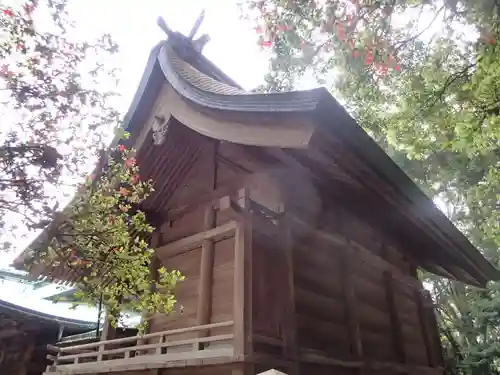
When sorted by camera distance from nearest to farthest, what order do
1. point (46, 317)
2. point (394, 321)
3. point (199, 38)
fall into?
point (394, 321)
point (199, 38)
point (46, 317)

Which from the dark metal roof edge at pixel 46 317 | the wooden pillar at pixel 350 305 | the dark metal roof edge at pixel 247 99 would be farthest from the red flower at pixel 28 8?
the dark metal roof edge at pixel 46 317

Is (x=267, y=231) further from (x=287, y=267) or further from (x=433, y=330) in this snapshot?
(x=433, y=330)

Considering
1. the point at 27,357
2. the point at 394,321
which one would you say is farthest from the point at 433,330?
the point at 27,357

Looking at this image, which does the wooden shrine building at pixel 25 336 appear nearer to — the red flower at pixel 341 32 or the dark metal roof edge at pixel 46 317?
the dark metal roof edge at pixel 46 317

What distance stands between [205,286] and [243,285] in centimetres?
83

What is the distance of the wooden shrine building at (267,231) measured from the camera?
3.88m

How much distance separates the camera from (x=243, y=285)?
402 cm

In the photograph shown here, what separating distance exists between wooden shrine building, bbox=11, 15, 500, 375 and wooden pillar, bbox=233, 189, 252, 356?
0.04 ft

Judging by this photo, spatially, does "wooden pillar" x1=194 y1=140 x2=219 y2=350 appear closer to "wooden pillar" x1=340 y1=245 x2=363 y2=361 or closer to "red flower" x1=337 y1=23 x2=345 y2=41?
"wooden pillar" x1=340 y1=245 x2=363 y2=361

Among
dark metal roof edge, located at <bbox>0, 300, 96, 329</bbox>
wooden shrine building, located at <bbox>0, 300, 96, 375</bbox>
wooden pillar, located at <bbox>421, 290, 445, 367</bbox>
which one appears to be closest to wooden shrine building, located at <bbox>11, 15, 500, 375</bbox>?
wooden pillar, located at <bbox>421, 290, 445, 367</bbox>

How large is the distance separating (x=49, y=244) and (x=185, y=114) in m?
2.20

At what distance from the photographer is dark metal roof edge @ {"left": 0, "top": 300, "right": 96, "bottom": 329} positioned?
800 centimetres

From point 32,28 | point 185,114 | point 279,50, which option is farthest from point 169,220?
point 32,28

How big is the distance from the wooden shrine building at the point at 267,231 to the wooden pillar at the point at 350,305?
19mm
